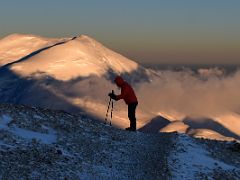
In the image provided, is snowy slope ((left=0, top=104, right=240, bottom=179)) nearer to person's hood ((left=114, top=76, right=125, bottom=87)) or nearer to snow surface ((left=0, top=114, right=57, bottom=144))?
snow surface ((left=0, top=114, right=57, bottom=144))

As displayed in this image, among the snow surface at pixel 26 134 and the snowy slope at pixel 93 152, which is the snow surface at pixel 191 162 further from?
the snow surface at pixel 26 134

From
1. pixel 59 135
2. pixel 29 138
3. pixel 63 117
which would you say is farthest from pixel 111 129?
pixel 29 138

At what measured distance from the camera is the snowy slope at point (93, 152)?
1600 cm

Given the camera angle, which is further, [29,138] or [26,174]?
[29,138]

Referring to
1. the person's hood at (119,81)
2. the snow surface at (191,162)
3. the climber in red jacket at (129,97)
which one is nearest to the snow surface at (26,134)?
the snow surface at (191,162)

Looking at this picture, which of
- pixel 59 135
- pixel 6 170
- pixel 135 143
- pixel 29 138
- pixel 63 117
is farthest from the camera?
pixel 63 117

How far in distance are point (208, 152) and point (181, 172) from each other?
4.93 m

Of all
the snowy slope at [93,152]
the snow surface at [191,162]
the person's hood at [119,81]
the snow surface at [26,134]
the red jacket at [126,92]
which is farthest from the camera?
the red jacket at [126,92]

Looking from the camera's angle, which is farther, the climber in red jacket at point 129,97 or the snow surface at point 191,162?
the climber in red jacket at point 129,97

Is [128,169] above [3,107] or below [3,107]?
below

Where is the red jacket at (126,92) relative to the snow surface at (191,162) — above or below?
above

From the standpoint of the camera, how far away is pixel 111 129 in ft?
81.8

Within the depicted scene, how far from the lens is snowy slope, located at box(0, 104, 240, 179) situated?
16.0m

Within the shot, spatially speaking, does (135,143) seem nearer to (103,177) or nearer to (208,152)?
(208,152)
